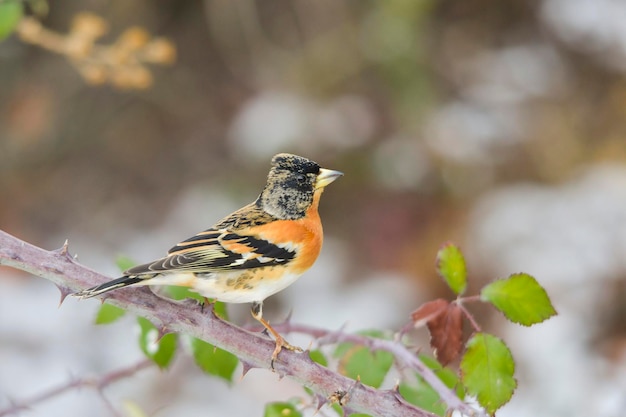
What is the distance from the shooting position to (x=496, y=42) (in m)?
6.90

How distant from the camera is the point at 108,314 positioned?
7.70 ft

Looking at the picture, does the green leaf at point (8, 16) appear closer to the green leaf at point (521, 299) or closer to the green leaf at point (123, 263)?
the green leaf at point (123, 263)

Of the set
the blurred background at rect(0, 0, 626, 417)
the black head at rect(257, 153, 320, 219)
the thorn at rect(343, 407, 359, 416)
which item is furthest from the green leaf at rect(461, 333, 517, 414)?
the blurred background at rect(0, 0, 626, 417)

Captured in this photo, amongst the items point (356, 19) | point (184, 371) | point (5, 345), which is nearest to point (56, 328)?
point (5, 345)

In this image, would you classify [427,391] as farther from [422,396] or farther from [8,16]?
[8,16]

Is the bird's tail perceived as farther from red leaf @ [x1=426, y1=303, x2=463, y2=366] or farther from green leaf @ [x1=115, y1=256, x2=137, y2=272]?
red leaf @ [x1=426, y1=303, x2=463, y2=366]

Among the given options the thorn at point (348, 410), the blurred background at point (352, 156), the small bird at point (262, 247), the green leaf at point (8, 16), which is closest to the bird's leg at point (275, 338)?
the small bird at point (262, 247)

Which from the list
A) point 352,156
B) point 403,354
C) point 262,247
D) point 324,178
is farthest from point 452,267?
point 352,156

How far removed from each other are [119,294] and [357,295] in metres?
3.89

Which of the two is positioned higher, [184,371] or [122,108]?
[122,108]

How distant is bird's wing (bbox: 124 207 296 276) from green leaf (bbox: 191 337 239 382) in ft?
1.00

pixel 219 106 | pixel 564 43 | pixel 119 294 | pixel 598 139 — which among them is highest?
pixel 564 43

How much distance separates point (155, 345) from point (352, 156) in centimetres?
403

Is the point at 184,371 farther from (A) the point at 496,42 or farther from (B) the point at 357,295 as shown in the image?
(A) the point at 496,42
